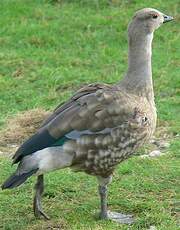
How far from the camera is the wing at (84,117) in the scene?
19.6ft

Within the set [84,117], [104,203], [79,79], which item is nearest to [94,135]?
[84,117]

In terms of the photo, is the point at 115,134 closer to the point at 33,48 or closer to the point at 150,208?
the point at 150,208

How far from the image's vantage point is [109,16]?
12484 mm

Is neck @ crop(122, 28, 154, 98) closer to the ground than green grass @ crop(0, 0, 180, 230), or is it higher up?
higher up

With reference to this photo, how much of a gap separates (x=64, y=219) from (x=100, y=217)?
0.29 meters

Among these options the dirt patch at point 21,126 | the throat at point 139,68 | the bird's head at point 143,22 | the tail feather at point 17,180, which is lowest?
the dirt patch at point 21,126

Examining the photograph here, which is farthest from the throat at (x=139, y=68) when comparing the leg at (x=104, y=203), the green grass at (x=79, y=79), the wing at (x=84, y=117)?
the green grass at (x=79, y=79)

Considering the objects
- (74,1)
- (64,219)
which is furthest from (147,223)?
(74,1)

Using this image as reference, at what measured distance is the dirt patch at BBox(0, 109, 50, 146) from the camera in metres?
8.36

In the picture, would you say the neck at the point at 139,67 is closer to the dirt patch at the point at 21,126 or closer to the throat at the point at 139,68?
→ the throat at the point at 139,68

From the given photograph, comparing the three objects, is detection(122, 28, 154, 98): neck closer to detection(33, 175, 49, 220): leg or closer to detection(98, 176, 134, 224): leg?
detection(98, 176, 134, 224): leg

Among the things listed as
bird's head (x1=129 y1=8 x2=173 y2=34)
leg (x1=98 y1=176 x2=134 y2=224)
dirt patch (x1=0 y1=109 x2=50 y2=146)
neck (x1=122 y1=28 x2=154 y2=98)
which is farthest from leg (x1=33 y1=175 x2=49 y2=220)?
dirt patch (x1=0 y1=109 x2=50 y2=146)

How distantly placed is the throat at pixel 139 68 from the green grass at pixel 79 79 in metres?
0.96

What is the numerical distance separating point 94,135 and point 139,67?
2.36 feet
